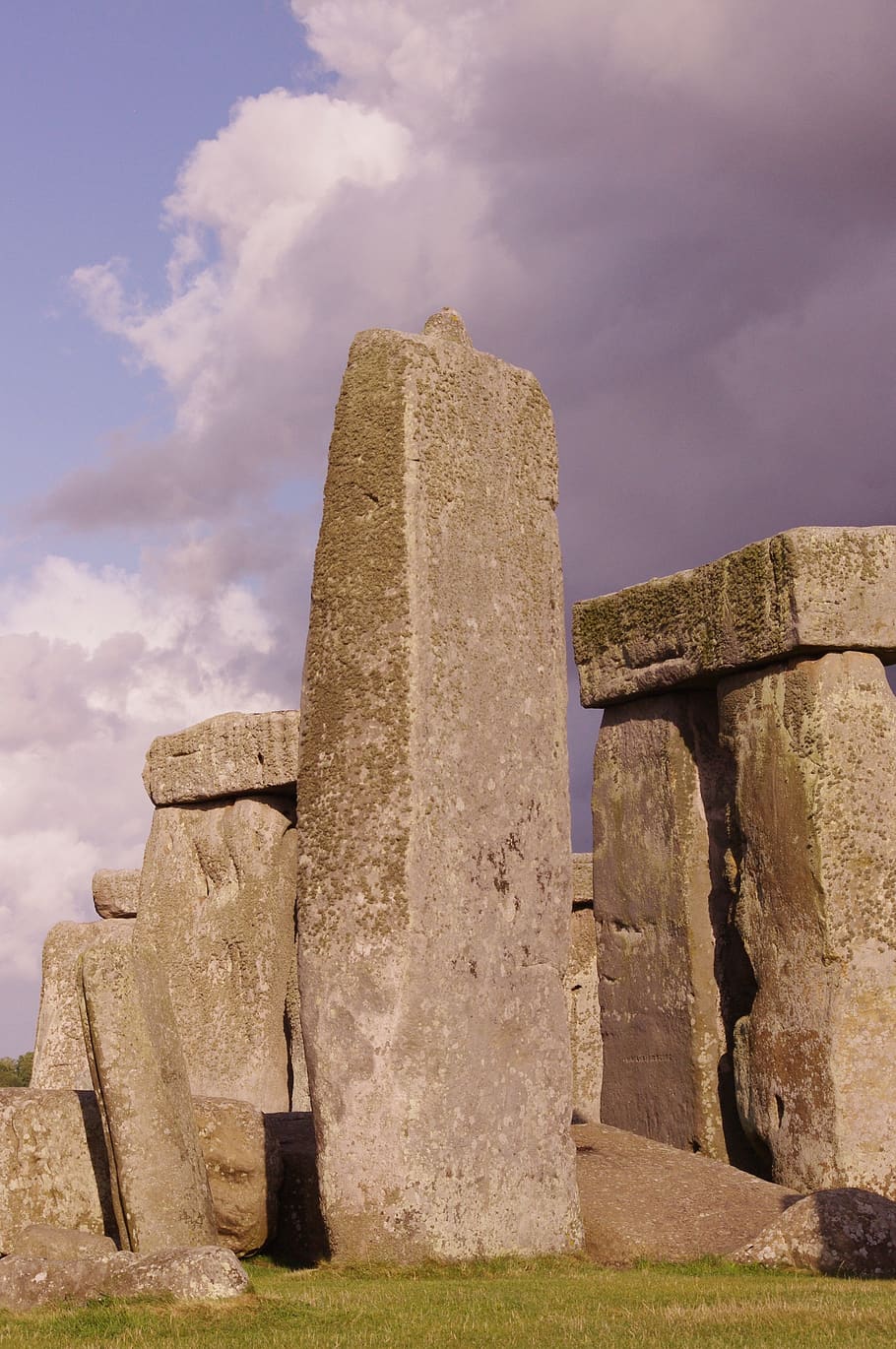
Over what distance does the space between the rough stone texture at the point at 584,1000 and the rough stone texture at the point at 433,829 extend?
24.6ft

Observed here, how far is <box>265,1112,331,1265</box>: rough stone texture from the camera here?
873 centimetres

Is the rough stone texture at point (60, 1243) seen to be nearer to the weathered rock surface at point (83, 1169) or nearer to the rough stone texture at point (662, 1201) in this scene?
the weathered rock surface at point (83, 1169)

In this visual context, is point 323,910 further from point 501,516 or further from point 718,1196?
point 718,1196

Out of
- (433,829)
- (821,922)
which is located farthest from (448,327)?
(821,922)

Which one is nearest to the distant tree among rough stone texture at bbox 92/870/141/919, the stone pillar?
rough stone texture at bbox 92/870/141/919

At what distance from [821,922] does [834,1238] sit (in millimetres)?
2534

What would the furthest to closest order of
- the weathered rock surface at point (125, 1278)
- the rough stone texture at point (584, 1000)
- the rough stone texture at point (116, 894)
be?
the rough stone texture at point (116, 894), the rough stone texture at point (584, 1000), the weathered rock surface at point (125, 1278)

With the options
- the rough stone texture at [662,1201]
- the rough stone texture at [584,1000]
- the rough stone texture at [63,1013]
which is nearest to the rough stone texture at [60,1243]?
the rough stone texture at [662,1201]

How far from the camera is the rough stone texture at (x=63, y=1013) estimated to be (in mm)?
15902

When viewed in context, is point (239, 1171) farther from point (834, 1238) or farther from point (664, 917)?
point (664, 917)

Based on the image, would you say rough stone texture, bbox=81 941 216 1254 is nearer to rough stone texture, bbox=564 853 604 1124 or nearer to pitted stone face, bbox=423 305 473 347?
pitted stone face, bbox=423 305 473 347

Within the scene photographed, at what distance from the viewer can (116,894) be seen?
676 inches

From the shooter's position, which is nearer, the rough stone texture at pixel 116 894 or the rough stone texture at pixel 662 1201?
the rough stone texture at pixel 662 1201

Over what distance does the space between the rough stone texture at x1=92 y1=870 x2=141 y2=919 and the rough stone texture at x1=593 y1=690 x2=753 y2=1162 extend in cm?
639
